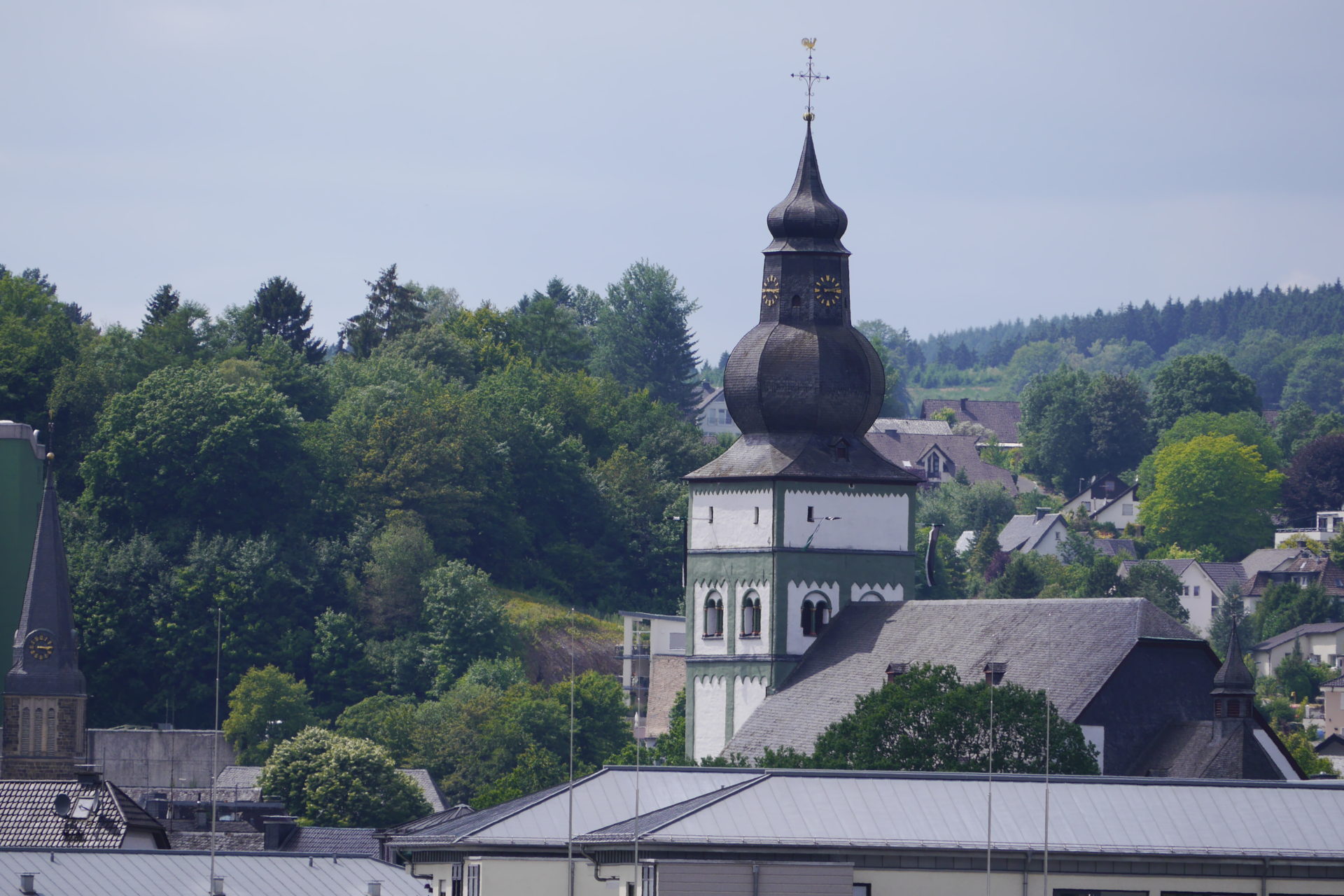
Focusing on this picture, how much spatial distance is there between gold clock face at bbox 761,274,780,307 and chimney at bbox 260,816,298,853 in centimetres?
1771

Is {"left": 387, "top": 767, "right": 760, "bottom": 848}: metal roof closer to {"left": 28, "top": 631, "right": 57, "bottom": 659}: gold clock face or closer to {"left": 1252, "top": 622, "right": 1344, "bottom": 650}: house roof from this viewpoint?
{"left": 28, "top": 631, "right": 57, "bottom": 659}: gold clock face

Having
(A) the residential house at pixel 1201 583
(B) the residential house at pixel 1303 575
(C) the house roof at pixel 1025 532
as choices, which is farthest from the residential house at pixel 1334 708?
(C) the house roof at pixel 1025 532

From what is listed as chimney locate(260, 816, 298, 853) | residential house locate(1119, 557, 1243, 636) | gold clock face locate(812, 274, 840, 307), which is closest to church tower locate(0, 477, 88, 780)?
chimney locate(260, 816, 298, 853)

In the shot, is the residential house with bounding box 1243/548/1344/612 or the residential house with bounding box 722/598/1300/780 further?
the residential house with bounding box 1243/548/1344/612

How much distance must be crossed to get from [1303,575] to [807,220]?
97.3m

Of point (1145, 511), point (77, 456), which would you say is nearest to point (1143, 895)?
point (77, 456)

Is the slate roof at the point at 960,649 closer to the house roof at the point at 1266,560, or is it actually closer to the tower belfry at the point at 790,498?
the tower belfry at the point at 790,498

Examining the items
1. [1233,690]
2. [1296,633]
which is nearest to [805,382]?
[1233,690]

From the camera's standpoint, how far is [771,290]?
8131cm

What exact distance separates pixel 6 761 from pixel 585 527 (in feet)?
139

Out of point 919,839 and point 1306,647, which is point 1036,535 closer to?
point 1306,647

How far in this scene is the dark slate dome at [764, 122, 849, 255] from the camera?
81.4m

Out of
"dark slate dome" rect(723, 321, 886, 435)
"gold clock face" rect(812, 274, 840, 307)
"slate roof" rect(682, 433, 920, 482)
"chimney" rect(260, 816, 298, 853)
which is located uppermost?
"gold clock face" rect(812, 274, 840, 307)

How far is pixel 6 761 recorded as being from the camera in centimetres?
9294
